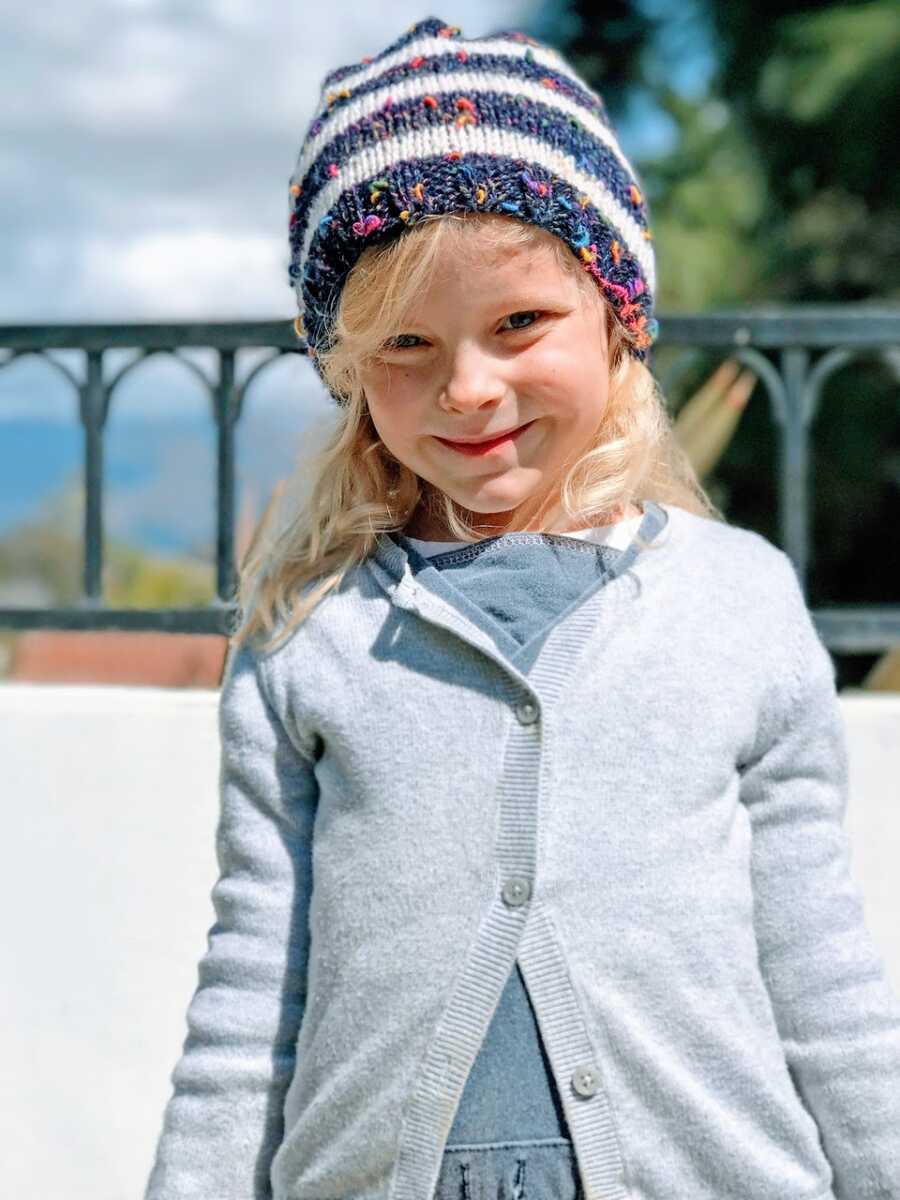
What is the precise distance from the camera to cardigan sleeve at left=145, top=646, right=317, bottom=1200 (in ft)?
4.42

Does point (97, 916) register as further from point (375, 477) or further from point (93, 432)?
point (375, 477)

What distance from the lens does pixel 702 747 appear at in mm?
1341

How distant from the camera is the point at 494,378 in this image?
1.33 metres

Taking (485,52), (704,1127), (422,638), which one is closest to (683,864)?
(704,1127)

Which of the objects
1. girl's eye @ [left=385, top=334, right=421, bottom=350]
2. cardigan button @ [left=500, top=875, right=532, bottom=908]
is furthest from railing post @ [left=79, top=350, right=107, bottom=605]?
cardigan button @ [left=500, top=875, right=532, bottom=908]

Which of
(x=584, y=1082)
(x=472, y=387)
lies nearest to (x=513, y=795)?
(x=584, y=1082)

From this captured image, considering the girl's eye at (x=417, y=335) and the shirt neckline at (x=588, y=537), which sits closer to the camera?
the girl's eye at (x=417, y=335)

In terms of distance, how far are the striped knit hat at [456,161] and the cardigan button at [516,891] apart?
1.95ft

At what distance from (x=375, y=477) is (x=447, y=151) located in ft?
1.23

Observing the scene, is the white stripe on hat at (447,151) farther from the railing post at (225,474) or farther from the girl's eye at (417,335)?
the railing post at (225,474)

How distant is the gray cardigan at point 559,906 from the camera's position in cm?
127

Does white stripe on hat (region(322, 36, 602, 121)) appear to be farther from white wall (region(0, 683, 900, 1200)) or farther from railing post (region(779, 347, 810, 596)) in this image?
white wall (region(0, 683, 900, 1200))

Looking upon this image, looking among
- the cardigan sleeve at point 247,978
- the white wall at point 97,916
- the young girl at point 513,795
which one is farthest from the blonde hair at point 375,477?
the white wall at point 97,916

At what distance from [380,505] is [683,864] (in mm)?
509
